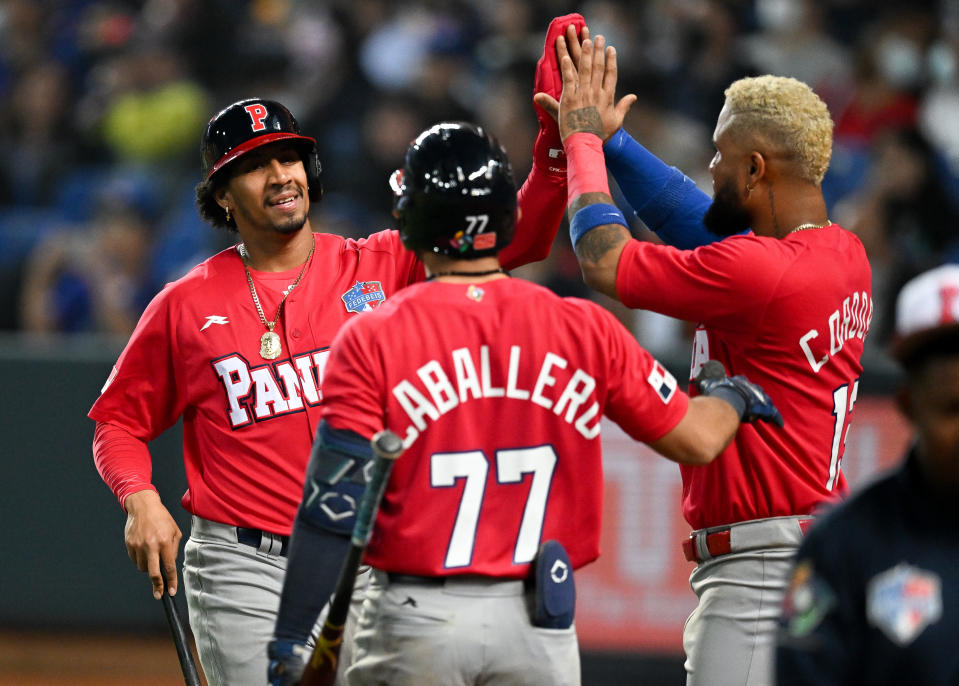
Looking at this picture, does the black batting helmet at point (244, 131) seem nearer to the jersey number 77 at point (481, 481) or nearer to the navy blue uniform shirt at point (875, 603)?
the jersey number 77 at point (481, 481)

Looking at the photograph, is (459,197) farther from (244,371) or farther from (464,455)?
(244,371)

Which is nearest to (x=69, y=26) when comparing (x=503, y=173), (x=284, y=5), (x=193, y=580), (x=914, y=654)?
(x=284, y=5)

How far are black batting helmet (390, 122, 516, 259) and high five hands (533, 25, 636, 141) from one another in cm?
80

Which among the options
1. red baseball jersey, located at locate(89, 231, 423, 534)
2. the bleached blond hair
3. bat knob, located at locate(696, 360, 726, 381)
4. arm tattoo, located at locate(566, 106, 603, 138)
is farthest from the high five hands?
bat knob, located at locate(696, 360, 726, 381)

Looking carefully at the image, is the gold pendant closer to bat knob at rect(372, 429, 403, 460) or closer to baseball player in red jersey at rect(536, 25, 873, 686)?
baseball player in red jersey at rect(536, 25, 873, 686)

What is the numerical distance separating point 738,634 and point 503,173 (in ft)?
4.76

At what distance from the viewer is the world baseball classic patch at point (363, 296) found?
379 cm

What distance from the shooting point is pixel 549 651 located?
2742mm

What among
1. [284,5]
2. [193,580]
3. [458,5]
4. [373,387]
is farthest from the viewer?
[284,5]

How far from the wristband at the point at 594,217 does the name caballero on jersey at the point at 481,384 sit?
0.78 metres

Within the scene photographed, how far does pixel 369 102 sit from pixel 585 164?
6.22 m

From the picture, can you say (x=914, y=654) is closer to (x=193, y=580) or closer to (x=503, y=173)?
(x=503, y=173)

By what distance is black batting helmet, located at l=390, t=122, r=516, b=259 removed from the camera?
2.78m

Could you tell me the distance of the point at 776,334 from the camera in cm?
340
